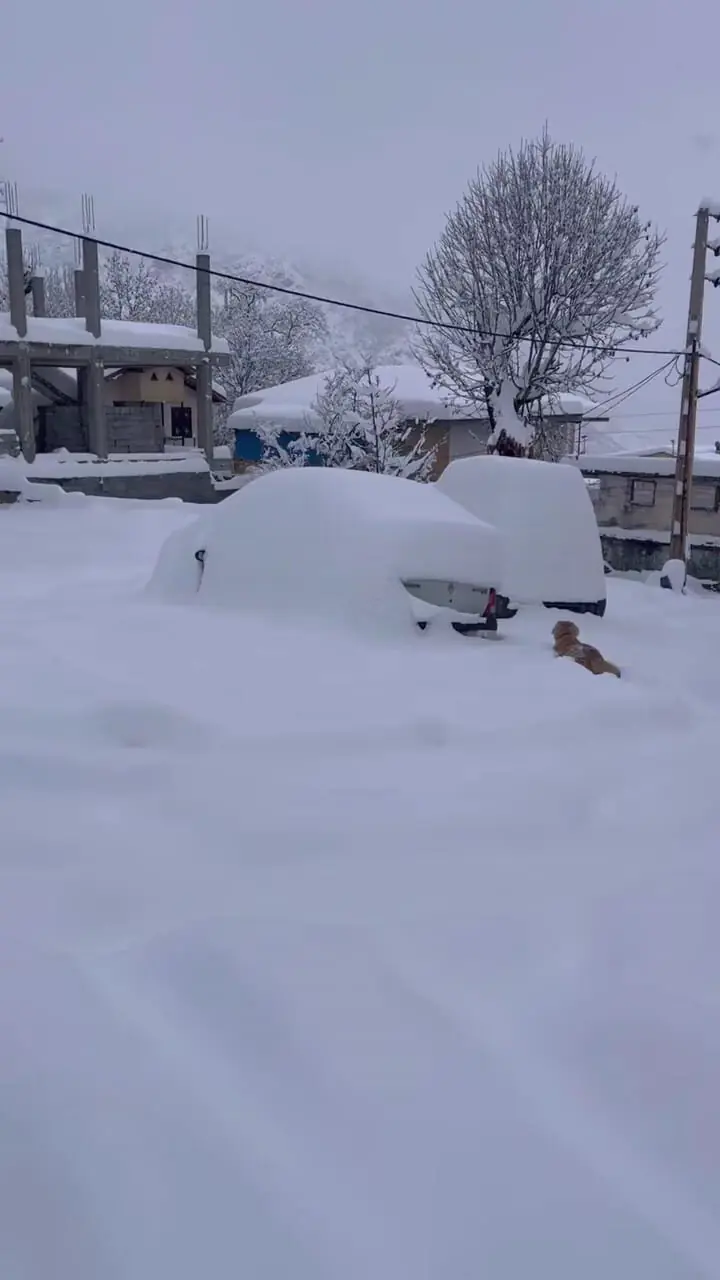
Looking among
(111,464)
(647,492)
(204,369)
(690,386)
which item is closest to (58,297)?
(204,369)

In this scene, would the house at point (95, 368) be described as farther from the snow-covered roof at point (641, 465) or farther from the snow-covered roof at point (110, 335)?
the snow-covered roof at point (641, 465)

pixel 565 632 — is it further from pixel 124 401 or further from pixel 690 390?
pixel 124 401

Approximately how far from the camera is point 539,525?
10289 mm

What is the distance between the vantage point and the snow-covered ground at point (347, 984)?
1941mm

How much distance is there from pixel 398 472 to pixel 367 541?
16612 millimetres

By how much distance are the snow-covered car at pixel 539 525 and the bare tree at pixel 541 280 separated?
1093 cm

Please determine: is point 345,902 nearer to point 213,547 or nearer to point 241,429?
point 213,547

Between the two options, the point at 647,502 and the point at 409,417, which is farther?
the point at 409,417

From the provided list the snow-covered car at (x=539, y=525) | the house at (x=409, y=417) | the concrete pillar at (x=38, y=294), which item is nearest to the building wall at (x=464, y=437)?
the house at (x=409, y=417)

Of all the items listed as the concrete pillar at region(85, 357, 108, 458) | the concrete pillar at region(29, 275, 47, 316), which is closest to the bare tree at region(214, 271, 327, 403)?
the concrete pillar at region(29, 275, 47, 316)

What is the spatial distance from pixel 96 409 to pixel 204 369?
3882 millimetres

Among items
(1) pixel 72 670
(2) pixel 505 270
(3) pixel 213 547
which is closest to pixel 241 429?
(2) pixel 505 270

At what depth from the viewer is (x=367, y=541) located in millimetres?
7340

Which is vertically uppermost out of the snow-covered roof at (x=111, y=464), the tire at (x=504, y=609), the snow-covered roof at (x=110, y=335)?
the snow-covered roof at (x=110, y=335)
